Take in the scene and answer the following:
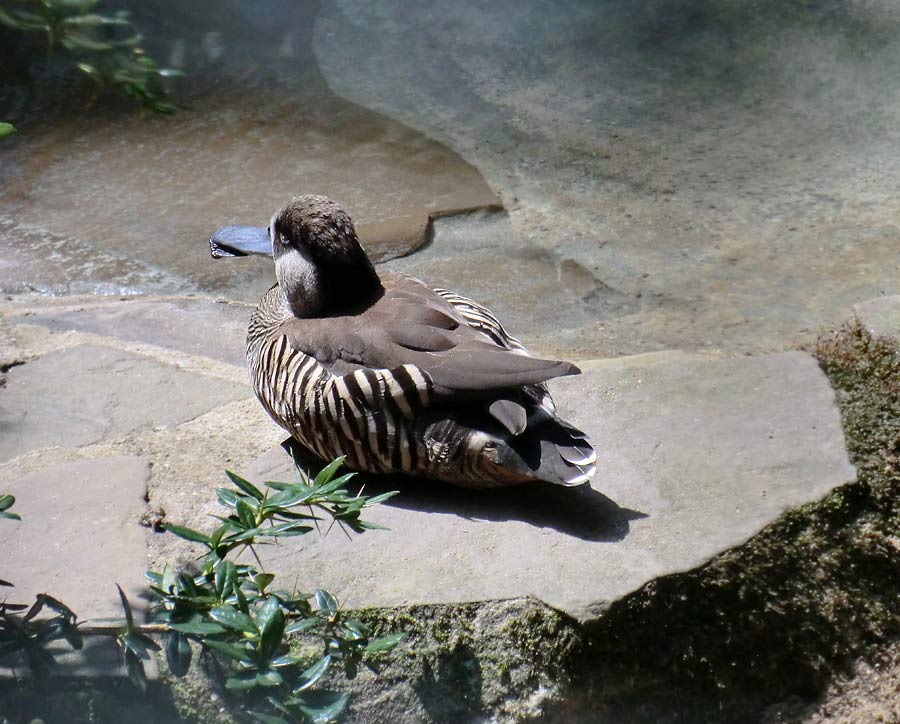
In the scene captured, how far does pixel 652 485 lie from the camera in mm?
2959

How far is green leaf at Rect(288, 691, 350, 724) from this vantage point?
6.78 ft

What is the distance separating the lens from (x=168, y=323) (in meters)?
4.27

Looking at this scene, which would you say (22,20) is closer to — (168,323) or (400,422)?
(400,422)

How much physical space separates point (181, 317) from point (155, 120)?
2.40 m

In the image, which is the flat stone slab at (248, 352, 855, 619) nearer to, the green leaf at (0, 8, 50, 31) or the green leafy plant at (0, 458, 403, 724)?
the green leafy plant at (0, 458, 403, 724)

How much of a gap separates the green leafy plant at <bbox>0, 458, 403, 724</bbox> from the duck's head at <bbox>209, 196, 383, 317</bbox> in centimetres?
100

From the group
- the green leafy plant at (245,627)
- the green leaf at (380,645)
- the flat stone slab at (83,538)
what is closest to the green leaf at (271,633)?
the green leafy plant at (245,627)

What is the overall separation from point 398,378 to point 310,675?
0.95 m

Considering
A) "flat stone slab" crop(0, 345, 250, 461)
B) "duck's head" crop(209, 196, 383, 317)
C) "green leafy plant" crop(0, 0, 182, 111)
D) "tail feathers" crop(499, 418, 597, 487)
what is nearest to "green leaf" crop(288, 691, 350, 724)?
"tail feathers" crop(499, 418, 597, 487)

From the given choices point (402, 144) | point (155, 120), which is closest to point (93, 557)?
point (402, 144)

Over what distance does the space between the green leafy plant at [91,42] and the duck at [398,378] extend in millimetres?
947

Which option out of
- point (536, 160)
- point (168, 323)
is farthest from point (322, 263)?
point (536, 160)

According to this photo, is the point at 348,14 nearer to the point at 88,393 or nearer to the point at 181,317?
the point at 181,317

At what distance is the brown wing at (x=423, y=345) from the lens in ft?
9.07
